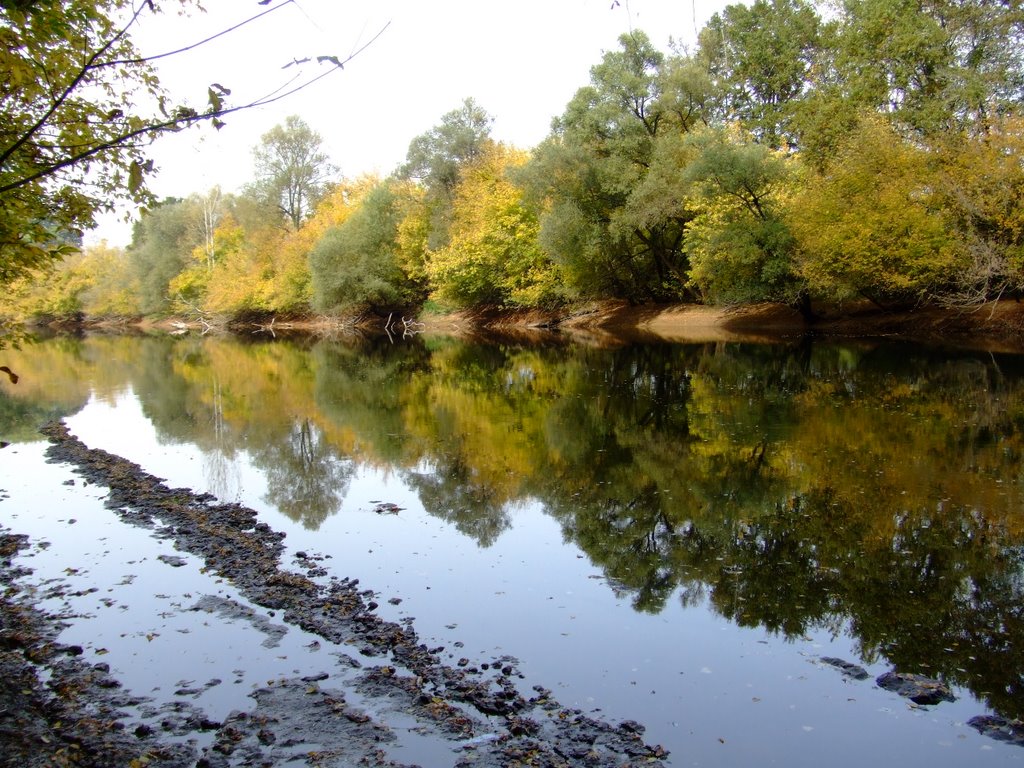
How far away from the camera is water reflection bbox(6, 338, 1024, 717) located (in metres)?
8.55

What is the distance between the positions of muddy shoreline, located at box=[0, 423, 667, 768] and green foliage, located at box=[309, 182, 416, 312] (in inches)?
2198

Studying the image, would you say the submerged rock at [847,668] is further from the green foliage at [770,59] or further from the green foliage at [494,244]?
the green foliage at [770,59]

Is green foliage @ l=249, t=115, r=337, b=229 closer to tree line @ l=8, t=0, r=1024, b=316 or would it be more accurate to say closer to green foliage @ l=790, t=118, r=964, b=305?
tree line @ l=8, t=0, r=1024, b=316

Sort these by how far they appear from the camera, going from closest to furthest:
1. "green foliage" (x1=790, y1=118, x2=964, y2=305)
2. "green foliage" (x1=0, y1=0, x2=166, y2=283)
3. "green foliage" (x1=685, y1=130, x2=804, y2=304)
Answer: "green foliage" (x1=0, y1=0, x2=166, y2=283)
"green foliage" (x1=790, y1=118, x2=964, y2=305)
"green foliage" (x1=685, y1=130, x2=804, y2=304)

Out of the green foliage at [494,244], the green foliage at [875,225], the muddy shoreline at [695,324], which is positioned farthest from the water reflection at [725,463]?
the green foliage at [494,244]

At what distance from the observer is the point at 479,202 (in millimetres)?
57656

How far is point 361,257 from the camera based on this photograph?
63062mm

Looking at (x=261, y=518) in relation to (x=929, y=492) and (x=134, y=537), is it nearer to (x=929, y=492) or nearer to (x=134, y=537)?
(x=134, y=537)

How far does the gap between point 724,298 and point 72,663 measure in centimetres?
4137

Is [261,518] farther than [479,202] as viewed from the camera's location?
No

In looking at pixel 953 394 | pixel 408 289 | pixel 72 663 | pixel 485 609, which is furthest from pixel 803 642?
pixel 408 289

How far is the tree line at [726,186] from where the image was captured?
35.2 metres

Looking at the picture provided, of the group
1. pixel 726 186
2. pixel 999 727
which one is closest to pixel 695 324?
pixel 726 186

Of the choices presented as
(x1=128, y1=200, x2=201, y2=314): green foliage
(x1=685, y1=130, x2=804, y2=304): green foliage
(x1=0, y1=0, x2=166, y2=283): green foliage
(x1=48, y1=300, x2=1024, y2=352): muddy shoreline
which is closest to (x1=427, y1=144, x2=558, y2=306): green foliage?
(x1=48, y1=300, x2=1024, y2=352): muddy shoreline
